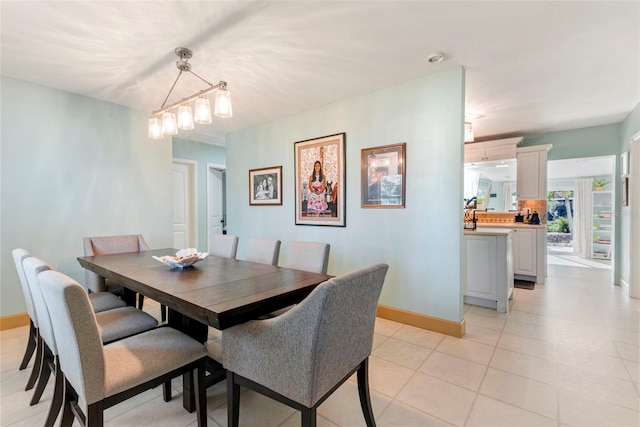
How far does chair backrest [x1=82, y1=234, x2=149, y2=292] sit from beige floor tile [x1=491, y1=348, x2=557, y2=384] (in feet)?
10.9

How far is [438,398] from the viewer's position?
1.75 m

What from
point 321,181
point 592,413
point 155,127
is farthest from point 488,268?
point 155,127

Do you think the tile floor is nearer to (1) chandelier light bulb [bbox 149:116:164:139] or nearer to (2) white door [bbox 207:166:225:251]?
(1) chandelier light bulb [bbox 149:116:164:139]

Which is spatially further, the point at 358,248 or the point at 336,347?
the point at 358,248

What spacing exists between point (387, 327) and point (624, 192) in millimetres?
3935

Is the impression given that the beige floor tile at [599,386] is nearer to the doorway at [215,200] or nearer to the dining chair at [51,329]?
the dining chair at [51,329]

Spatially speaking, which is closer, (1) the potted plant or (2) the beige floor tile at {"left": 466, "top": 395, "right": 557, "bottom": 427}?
(2) the beige floor tile at {"left": 466, "top": 395, "right": 557, "bottom": 427}

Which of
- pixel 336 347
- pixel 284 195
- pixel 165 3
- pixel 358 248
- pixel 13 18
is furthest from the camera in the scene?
pixel 284 195

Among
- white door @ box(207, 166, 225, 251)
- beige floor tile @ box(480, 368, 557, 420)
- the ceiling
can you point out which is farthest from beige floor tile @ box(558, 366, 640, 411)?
white door @ box(207, 166, 225, 251)

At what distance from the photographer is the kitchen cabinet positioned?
6414 millimetres

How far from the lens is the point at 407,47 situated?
Result: 7.25ft

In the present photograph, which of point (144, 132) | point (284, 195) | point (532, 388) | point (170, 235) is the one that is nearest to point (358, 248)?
point (284, 195)

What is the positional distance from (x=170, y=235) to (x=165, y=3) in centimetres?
294

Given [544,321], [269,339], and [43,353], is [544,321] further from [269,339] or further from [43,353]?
[43,353]
